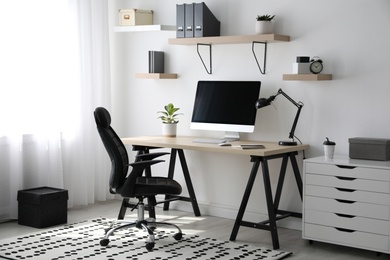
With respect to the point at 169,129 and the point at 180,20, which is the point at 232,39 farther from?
the point at 169,129

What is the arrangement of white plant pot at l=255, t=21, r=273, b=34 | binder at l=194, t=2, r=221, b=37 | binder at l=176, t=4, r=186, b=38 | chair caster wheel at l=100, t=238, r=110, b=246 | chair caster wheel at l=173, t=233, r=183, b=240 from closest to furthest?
chair caster wheel at l=100, t=238, r=110, b=246 → chair caster wheel at l=173, t=233, r=183, b=240 → white plant pot at l=255, t=21, r=273, b=34 → binder at l=194, t=2, r=221, b=37 → binder at l=176, t=4, r=186, b=38

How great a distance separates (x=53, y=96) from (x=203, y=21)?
5.11 ft

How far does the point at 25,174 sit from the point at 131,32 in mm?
1764

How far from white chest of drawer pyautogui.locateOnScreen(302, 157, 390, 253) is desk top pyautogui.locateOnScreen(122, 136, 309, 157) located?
296 millimetres

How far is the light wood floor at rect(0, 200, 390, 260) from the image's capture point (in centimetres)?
444

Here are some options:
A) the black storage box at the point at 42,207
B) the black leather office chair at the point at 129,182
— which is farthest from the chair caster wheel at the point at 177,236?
the black storage box at the point at 42,207

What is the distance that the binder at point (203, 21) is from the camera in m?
5.31

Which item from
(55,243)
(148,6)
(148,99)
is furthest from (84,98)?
(55,243)

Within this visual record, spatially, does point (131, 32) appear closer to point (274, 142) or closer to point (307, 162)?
point (274, 142)

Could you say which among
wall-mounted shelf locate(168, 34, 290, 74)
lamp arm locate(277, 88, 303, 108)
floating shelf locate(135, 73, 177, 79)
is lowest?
lamp arm locate(277, 88, 303, 108)

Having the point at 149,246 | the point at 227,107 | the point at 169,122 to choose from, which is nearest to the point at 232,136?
the point at 227,107

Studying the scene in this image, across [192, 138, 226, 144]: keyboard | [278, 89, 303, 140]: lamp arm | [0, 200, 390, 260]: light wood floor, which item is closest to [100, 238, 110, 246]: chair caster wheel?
[0, 200, 390, 260]: light wood floor

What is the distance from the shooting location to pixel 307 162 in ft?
14.9

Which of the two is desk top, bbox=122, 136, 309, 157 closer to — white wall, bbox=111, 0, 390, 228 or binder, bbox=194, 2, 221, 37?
white wall, bbox=111, 0, 390, 228
